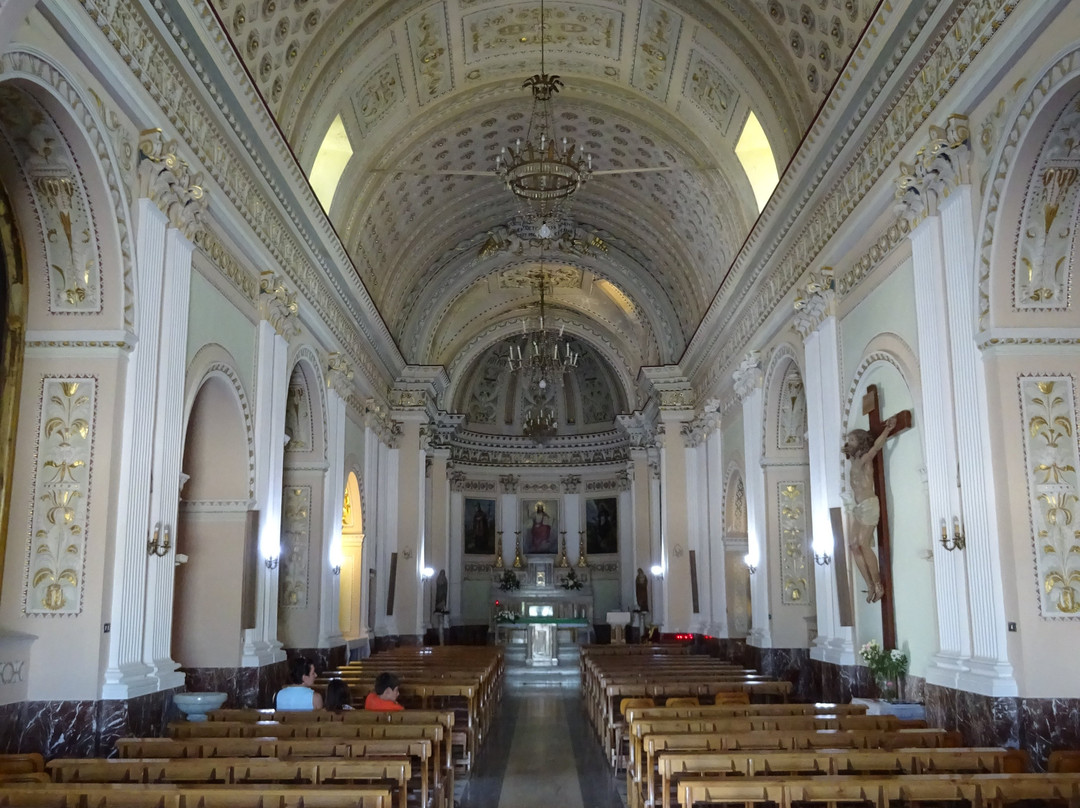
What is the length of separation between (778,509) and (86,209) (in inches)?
400

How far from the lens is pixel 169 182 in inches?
324

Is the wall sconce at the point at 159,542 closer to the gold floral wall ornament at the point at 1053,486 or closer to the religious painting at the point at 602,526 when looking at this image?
the gold floral wall ornament at the point at 1053,486

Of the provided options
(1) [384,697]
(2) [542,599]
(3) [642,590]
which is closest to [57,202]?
(1) [384,697]

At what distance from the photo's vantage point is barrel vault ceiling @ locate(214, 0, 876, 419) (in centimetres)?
1166

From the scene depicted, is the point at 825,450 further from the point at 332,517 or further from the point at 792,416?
the point at 332,517

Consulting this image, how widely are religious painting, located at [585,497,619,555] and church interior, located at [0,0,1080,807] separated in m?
7.34

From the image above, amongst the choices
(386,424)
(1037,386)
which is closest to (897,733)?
(1037,386)

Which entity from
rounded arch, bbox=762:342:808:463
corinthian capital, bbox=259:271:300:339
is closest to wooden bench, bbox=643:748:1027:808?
corinthian capital, bbox=259:271:300:339

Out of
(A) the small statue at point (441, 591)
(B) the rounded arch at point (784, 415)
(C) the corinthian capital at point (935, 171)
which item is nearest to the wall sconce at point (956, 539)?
(C) the corinthian capital at point (935, 171)

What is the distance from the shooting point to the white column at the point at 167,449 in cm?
809

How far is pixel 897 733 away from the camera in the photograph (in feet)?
22.1

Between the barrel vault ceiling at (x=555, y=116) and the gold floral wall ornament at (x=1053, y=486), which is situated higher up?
the barrel vault ceiling at (x=555, y=116)

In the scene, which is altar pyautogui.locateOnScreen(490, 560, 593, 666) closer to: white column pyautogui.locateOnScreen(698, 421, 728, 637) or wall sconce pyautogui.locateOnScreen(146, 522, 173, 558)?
white column pyautogui.locateOnScreen(698, 421, 728, 637)

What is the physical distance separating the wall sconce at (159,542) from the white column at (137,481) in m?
0.07
